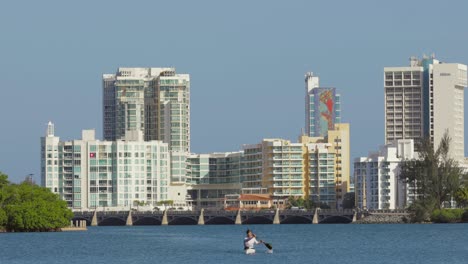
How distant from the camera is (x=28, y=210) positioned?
169m

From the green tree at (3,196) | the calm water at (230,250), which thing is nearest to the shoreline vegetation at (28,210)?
the green tree at (3,196)

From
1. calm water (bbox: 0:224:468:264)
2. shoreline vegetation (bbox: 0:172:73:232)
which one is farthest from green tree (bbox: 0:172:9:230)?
calm water (bbox: 0:224:468:264)

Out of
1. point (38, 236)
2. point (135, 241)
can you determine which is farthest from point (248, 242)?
point (38, 236)

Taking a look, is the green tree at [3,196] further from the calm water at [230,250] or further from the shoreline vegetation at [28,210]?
the calm water at [230,250]

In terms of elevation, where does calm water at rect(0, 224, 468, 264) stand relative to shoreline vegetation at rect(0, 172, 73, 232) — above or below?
below

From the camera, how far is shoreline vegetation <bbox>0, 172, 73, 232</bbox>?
169250 millimetres

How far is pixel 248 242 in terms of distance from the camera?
113000 mm

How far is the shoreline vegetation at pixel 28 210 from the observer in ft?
555

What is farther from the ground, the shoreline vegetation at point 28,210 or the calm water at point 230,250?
the shoreline vegetation at point 28,210

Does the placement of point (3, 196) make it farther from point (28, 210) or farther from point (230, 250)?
point (230, 250)

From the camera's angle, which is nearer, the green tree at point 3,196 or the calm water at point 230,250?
the calm water at point 230,250

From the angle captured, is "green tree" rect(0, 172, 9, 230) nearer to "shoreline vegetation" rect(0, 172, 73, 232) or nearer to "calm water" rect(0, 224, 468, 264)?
"shoreline vegetation" rect(0, 172, 73, 232)

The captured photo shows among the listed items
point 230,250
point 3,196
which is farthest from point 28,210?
point 230,250

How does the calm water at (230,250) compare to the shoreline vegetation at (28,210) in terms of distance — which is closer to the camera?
the calm water at (230,250)
